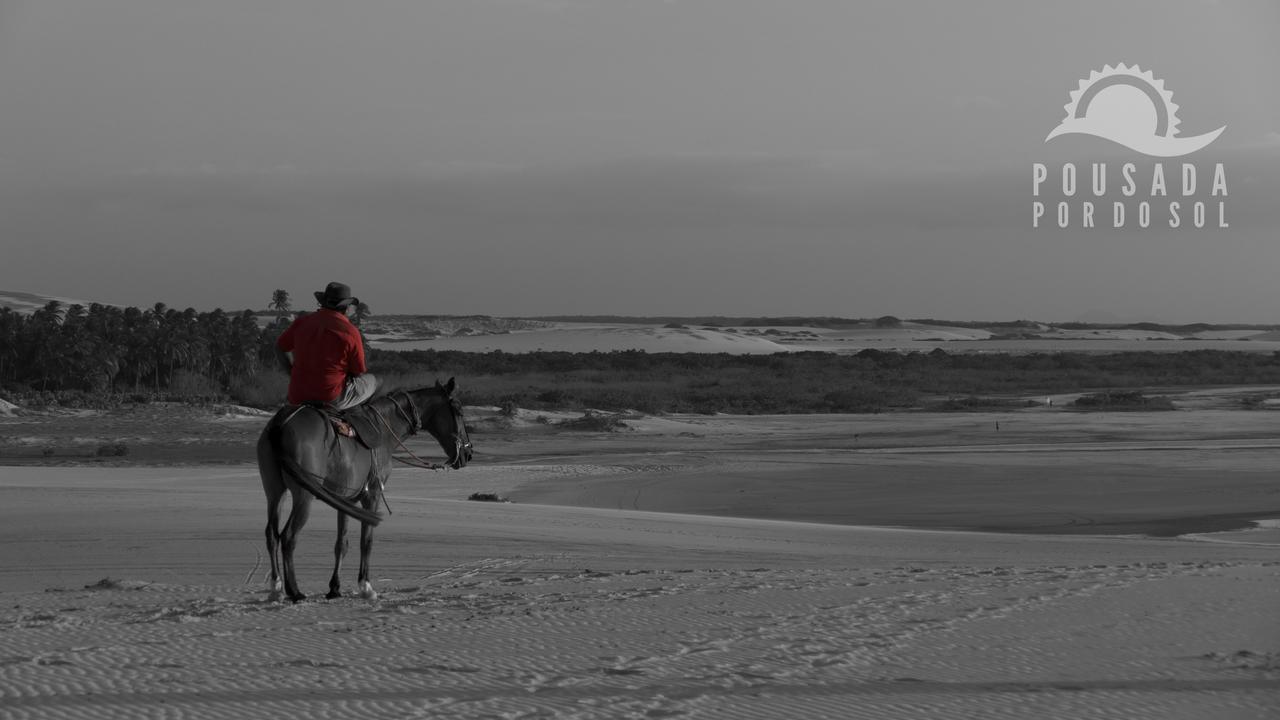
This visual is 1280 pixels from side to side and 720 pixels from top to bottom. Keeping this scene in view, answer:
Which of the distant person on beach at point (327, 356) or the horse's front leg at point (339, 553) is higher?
the distant person on beach at point (327, 356)

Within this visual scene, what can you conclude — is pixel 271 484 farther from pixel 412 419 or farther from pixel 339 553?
pixel 412 419

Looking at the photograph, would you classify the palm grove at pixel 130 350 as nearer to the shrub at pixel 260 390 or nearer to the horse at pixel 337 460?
the shrub at pixel 260 390

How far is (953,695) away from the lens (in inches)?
274

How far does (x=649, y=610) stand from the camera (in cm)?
980

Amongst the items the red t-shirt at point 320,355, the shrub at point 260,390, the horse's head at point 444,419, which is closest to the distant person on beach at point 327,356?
the red t-shirt at point 320,355

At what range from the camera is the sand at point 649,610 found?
695cm

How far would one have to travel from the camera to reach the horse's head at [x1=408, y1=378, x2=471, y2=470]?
37.5ft

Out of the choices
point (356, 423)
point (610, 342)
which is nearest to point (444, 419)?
point (356, 423)

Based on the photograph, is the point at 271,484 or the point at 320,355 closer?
the point at 271,484

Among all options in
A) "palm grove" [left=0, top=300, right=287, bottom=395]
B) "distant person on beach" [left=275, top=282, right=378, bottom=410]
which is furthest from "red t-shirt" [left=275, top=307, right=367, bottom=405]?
"palm grove" [left=0, top=300, right=287, bottom=395]

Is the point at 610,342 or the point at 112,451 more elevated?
the point at 610,342

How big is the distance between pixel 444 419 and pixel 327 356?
4.92 feet

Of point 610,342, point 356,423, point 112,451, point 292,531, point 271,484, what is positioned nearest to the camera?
point 271,484

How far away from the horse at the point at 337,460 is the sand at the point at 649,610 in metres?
0.43
